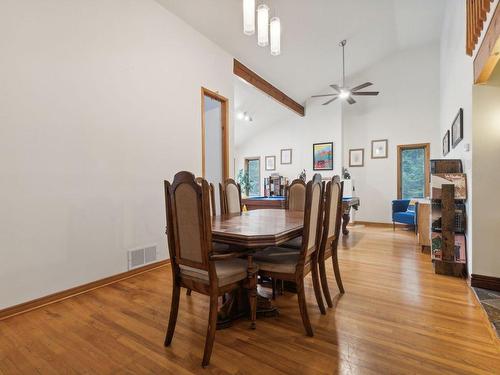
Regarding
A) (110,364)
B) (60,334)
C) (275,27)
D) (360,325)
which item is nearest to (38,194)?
(60,334)

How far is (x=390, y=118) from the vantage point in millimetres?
6398

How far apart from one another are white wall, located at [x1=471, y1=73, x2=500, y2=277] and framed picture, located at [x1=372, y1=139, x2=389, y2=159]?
4044 mm

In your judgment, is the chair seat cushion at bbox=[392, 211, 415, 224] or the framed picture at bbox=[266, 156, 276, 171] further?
the framed picture at bbox=[266, 156, 276, 171]

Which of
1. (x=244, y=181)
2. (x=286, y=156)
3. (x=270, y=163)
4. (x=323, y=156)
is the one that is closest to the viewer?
(x=323, y=156)

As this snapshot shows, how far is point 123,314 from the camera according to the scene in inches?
84.8

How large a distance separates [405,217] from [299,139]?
3.44 meters

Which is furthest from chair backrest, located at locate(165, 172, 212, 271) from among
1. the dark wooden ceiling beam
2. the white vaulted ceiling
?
the dark wooden ceiling beam

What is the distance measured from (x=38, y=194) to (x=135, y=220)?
3.33 ft

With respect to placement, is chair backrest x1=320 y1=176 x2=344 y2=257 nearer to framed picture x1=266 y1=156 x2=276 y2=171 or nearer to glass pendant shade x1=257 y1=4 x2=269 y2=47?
glass pendant shade x1=257 y1=4 x2=269 y2=47

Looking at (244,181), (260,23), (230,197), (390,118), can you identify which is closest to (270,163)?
(244,181)

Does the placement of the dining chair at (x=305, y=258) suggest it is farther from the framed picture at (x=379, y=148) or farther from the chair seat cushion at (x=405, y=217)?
the framed picture at (x=379, y=148)

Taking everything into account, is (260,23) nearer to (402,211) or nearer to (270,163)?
(402,211)

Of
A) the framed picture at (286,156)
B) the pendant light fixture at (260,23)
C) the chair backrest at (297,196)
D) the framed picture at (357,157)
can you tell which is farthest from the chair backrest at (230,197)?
the framed picture at (286,156)

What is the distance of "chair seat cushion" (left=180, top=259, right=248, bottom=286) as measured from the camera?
5.40ft
